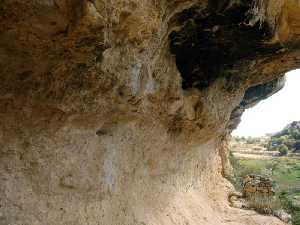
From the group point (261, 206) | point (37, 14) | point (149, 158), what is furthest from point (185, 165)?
point (37, 14)

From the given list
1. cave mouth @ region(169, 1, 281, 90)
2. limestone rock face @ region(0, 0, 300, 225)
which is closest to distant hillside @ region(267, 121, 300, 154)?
cave mouth @ region(169, 1, 281, 90)

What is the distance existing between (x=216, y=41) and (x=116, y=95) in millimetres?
2236

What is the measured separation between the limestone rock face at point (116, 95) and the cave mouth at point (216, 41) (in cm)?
2

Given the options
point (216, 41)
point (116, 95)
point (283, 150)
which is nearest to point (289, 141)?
point (283, 150)

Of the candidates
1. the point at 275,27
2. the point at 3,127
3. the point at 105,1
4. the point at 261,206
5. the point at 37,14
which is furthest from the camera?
the point at 261,206

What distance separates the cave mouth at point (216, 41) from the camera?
516 centimetres

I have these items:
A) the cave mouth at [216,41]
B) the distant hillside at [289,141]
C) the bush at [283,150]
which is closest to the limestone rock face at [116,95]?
the cave mouth at [216,41]

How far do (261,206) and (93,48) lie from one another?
641 cm

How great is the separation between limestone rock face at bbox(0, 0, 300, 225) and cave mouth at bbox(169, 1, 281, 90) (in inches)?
0.8

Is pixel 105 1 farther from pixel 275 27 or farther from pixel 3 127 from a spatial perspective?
pixel 275 27

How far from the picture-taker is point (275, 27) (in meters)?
6.10

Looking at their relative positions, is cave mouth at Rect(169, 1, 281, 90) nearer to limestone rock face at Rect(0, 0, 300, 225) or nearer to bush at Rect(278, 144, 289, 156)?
limestone rock face at Rect(0, 0, 300, 225)

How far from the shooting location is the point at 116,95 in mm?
4344

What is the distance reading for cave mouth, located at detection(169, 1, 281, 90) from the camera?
16.9 ft
